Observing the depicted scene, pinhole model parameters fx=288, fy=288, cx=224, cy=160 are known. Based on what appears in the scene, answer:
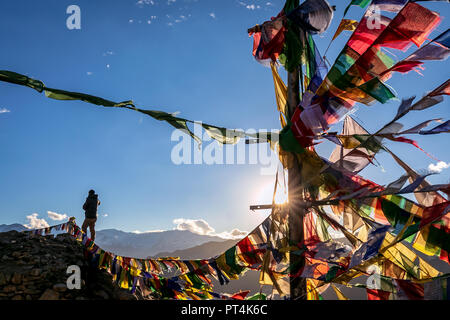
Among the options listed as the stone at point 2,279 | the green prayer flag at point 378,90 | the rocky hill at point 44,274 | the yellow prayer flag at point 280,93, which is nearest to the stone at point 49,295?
the rocky hill at point 44,274

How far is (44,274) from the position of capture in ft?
20.8

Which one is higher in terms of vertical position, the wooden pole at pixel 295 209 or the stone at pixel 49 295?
the wooden pole at pixel 295 209

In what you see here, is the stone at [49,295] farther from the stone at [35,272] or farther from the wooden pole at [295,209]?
the wooden pole at [295,209]

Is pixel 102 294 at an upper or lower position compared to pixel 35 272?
lower

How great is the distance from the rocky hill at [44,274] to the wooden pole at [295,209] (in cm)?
403

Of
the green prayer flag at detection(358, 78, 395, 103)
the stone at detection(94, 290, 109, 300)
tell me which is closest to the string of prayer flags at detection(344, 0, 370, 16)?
the green prayer flag at detection(358, 78, 395, 103)

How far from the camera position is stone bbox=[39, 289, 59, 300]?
5924 mm

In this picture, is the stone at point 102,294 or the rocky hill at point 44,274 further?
the stone at point 102,294

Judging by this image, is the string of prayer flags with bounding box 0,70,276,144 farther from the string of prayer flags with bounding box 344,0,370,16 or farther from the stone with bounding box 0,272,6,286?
the stone with bounding box 0,272,6,286

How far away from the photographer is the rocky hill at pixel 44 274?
239 inches

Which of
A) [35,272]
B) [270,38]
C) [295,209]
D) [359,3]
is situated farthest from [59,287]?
[359,3]

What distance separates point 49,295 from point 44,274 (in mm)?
592

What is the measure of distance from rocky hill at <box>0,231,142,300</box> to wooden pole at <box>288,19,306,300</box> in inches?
159

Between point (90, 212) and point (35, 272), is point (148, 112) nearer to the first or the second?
point (35, 272)
